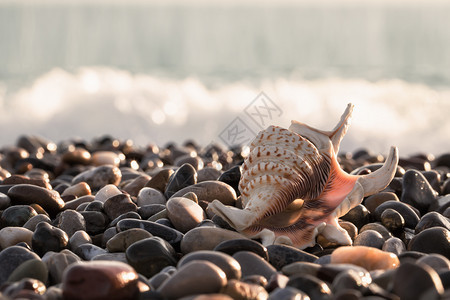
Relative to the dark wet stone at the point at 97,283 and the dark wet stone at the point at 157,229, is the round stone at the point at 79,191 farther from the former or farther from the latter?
the dark wet stone at the point at 97,283

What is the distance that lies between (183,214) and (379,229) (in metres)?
1.03

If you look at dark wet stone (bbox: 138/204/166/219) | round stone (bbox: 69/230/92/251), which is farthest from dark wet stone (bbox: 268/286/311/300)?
dark wet stone (bbox: 138/204/166/219)

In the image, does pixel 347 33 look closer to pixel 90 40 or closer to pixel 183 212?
pixel 90 40

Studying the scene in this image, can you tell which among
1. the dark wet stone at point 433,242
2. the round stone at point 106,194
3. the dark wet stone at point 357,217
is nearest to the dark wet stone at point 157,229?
the round stone at point 106,194

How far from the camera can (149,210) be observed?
11.1ft

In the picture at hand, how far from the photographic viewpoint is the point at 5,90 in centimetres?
1521

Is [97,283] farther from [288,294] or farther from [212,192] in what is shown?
[212,192]

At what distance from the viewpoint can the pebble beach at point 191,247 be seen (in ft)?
6.96

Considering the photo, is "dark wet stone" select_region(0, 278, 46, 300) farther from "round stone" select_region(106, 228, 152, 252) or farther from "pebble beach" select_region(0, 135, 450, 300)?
"round stone" select_region(106, 228, 152, 252)

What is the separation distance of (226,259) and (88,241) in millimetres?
981

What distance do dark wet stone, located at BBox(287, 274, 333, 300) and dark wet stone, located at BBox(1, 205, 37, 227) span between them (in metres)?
1.75

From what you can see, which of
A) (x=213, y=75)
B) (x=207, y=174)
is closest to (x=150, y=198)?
(x=207, y=174)

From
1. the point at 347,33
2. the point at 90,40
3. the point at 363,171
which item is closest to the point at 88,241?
the point at 363,171

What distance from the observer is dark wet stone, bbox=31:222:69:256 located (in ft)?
9.55
